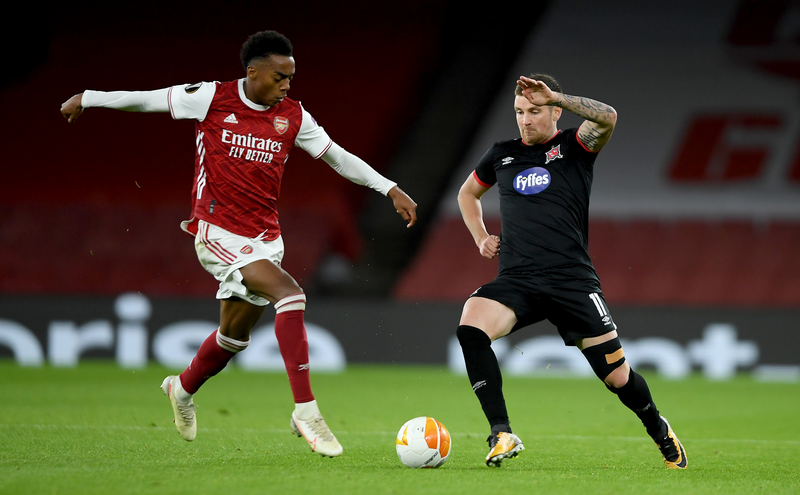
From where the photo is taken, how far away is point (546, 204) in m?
4.84

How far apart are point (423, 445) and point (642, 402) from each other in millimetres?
1152

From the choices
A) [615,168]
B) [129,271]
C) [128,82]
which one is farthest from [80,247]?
[615,168]

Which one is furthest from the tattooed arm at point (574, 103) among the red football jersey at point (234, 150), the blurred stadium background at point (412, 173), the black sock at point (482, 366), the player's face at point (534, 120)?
the blurred stadium background at point (412, 173)

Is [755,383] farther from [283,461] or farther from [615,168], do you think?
[283,461]

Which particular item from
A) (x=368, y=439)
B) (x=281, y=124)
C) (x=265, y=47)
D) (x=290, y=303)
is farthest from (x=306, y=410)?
(x=265, y=47)

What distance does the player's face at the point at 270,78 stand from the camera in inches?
187

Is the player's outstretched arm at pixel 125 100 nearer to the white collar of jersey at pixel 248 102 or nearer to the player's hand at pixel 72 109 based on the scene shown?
the player's hand at pixel 72 109

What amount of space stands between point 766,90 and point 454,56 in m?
5.63

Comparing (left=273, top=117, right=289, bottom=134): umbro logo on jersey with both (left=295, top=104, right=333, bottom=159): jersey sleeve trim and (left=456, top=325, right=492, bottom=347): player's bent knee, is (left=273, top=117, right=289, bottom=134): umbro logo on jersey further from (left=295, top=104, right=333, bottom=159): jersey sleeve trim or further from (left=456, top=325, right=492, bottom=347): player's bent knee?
(left=456, top=325, right=492, bottom=347): player's bent knee

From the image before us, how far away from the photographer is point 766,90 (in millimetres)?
16781

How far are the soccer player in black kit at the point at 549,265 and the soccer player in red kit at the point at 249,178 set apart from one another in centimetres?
58

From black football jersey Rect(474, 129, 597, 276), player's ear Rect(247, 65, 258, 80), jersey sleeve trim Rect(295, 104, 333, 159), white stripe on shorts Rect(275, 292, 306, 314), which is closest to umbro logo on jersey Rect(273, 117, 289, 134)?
jersey sleeve trim Rect(295, 104, 333, 159)

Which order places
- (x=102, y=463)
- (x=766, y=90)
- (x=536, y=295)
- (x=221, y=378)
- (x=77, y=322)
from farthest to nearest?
1. (x=766, y=90)
2. (x=77, y=322)
3. (x=221, y=378)
4. (x=536, y=295)
5. (x=102, y=463)

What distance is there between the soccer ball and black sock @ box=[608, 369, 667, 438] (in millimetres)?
930
